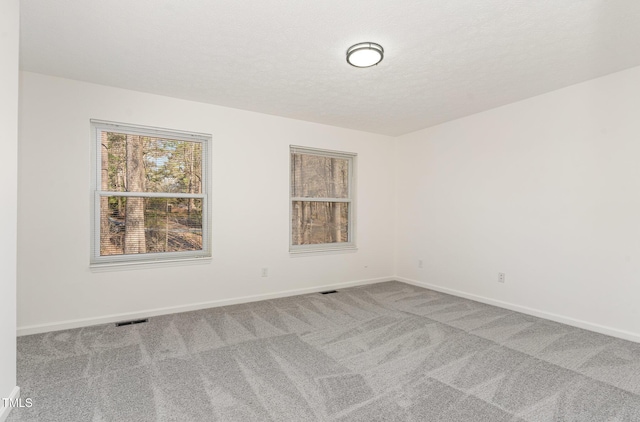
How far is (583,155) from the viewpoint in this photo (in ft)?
10.7

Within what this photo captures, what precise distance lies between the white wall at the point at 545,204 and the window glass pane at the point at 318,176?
1226mm

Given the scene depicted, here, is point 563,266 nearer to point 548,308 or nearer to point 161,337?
point 548,308

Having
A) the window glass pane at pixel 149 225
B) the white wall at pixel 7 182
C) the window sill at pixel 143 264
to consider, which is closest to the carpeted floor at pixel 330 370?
the white wall at pixel 7 182

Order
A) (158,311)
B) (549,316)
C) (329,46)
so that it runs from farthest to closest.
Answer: (158,311) < (549,316) < (329,46)

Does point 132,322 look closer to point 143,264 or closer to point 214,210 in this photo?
point 143,264

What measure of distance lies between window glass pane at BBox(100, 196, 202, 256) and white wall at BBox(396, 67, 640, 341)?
10.8 feet

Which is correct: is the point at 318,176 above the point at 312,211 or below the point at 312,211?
above

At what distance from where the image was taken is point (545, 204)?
3.55 m

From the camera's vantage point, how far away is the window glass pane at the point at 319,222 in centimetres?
473

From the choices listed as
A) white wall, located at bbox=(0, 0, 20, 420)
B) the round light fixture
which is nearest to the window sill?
white wall, located at bbox=(0, 0, 20, 420)

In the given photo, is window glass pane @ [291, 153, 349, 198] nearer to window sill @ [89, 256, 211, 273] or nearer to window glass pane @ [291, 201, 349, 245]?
window glass pane @ [291, 201, 349, 245]

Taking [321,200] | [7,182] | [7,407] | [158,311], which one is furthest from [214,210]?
[7,407]

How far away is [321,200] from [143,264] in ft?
8.13

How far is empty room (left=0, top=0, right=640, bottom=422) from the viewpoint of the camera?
2066mm
